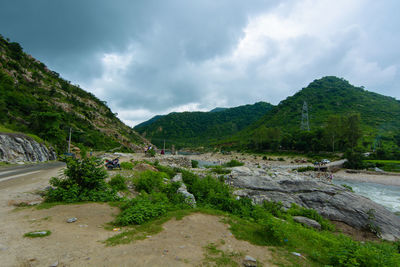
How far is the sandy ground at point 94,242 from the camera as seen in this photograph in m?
3.58

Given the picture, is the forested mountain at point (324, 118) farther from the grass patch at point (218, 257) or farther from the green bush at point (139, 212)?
the grass patch at point (218, 257)

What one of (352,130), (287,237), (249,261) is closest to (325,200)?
(287,237)

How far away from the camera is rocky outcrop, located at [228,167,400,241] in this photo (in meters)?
11.6

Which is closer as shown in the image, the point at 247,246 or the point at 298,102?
the point at 247,246

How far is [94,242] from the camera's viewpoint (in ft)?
14.4

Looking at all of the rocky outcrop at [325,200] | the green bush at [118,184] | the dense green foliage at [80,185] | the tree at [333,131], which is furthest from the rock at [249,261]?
the tree at [333,131]

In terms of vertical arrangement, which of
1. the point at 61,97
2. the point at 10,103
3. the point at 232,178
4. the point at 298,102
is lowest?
the point at 232,178

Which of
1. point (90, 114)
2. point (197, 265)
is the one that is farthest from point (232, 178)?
point (90, 114)

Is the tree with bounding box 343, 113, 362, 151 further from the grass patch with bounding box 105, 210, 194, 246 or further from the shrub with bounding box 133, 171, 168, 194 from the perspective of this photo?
the grass patch with bounding box 105, 210, 194, 246

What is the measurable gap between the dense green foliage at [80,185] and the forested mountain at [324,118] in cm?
7170

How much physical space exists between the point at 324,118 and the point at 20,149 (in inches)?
5011

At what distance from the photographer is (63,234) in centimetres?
467

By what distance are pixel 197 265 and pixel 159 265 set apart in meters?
0.82

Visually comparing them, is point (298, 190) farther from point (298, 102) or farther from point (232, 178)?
point (298, 102)
